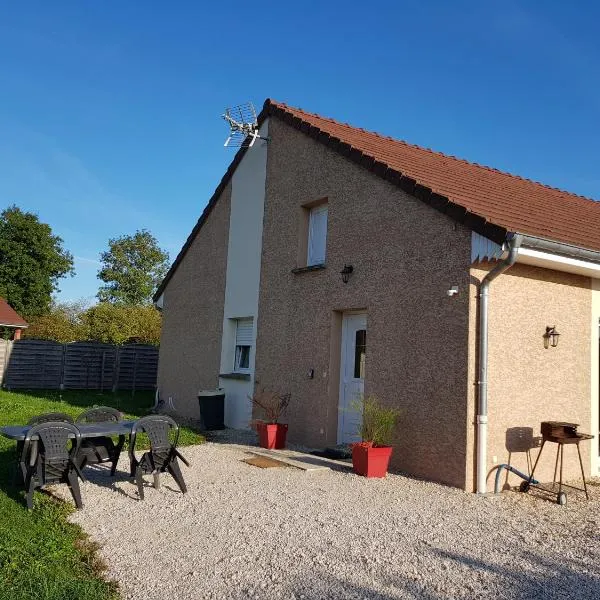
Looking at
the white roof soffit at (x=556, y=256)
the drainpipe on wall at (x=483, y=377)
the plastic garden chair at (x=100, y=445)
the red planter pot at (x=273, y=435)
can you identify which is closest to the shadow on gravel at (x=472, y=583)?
the drainpipe on wall at (x=483, y=377)

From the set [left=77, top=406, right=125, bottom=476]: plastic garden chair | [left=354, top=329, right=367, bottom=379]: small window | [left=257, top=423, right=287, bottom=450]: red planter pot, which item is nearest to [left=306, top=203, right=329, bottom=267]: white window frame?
[left=354, top=329, right=367, bottom=379]: small window

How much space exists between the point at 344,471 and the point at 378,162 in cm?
476

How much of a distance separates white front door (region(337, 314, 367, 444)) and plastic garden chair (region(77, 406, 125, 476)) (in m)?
3.75

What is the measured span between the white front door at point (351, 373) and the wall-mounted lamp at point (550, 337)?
2770 millimetres

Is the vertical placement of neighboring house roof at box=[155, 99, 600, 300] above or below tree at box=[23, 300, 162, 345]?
above

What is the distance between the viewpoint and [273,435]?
974 cm

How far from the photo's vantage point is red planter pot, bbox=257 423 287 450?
9734 millimetres

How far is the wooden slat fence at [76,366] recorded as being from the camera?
1998 cm

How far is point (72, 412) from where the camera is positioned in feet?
43.1

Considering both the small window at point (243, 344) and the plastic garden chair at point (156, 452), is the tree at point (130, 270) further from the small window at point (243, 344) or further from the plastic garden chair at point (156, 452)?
the plastic garden chair at point (156, 452)

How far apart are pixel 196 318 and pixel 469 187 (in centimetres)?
798

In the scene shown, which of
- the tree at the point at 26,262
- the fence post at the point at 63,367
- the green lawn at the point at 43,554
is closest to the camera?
the green lawn at the point at 43,554

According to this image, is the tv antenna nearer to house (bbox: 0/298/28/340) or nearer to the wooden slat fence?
the wooden slat fence

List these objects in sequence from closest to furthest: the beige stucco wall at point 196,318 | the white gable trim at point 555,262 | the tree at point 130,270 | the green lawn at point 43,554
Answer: the green lawn at point 43,554 → the white gable trim at point 555,262 → the beige stucco wall at point 196,318 → the tree at point 130,270
